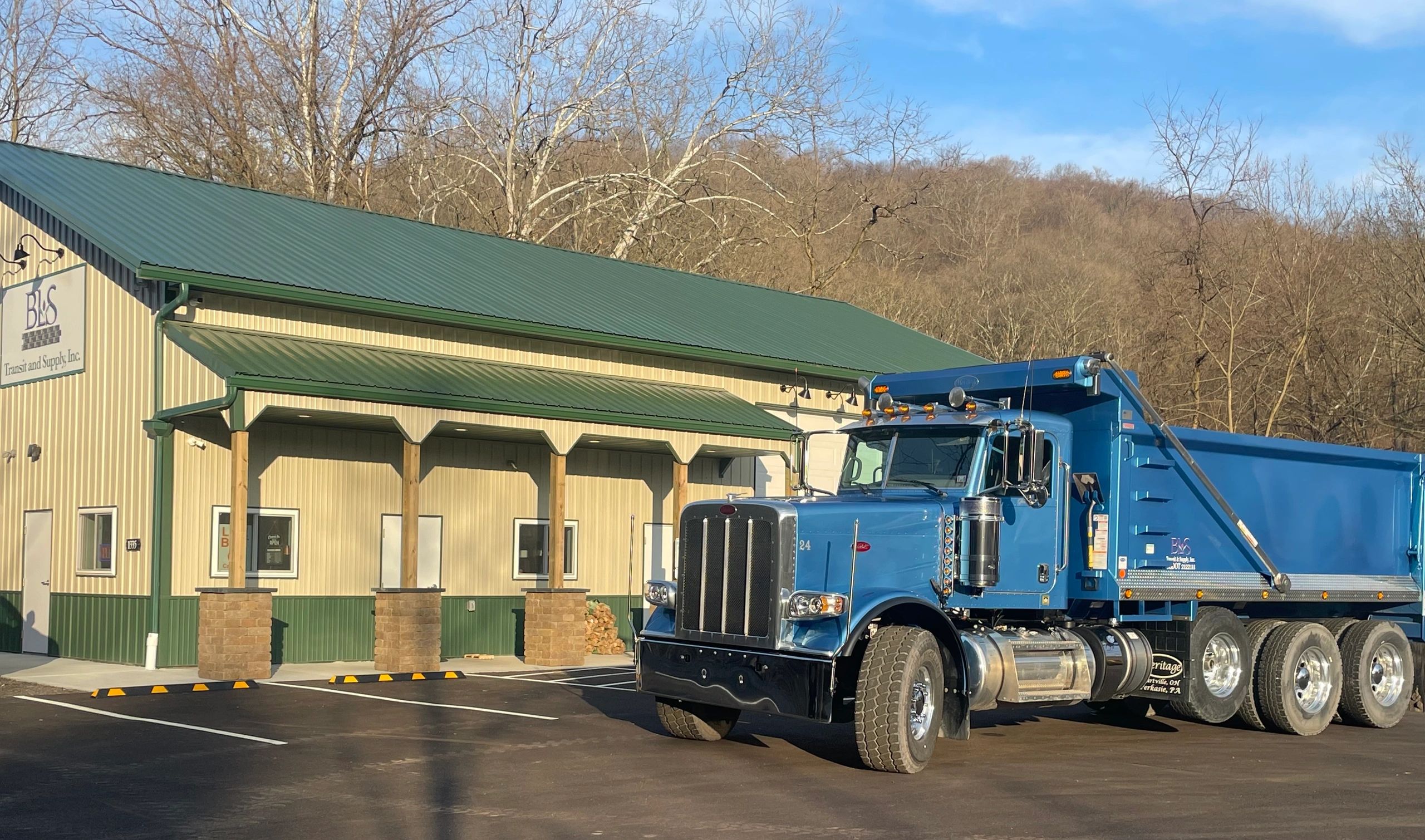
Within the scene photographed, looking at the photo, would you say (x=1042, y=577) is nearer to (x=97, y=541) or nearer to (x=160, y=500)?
(x=160, y=500)

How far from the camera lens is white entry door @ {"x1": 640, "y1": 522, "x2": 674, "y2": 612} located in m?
25.5

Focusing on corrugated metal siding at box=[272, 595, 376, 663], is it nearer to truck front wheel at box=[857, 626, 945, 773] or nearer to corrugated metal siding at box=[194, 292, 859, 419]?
corrugated metal siding at box=[194, 292, 859, 419]

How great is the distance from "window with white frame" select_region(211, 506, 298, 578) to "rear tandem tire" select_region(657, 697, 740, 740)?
9252 millimetres

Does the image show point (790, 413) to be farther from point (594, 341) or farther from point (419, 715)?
point (419, 715)

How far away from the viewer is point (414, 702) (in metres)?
16.2

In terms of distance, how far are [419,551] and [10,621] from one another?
660 cm

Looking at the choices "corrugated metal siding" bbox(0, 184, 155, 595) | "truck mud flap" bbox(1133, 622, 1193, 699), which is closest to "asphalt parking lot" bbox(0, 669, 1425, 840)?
"truck mud flap" bbox(1133, 622, 1193, 699)

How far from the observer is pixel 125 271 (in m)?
20.2

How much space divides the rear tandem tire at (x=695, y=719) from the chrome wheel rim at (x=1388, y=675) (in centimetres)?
785

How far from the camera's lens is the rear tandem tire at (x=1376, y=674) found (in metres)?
15.6

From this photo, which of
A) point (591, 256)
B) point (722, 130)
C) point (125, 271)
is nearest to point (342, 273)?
point (125, 271)

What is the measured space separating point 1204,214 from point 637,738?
33.7 metres

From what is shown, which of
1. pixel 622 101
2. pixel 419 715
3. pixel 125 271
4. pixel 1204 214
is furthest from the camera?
pixel 622 101

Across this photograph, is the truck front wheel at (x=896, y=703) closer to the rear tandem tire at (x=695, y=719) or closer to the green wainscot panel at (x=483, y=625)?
the rear tandem tire at (x=695, y=719)
